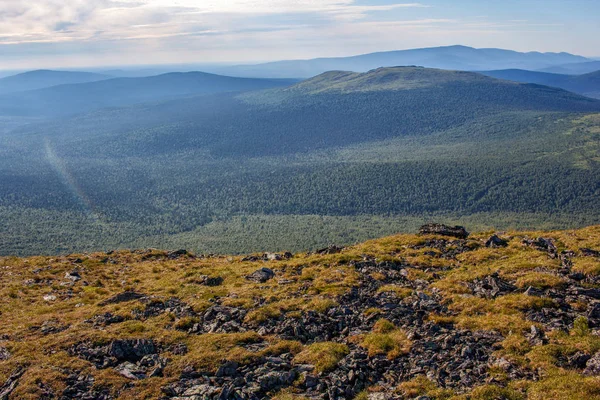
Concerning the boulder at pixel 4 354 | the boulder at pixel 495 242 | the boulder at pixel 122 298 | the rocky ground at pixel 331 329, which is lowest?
the boulder at pixel 122 298

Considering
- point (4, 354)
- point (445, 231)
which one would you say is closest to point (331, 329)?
point (4, 354)

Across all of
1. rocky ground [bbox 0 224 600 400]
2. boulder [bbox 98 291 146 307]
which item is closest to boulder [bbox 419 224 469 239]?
rocky ground [bbox 0 224 600 400]

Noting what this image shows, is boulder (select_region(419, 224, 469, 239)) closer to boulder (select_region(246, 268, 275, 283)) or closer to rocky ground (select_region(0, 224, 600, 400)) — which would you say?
rocky ground (select_region(0, 224, 600, 400))

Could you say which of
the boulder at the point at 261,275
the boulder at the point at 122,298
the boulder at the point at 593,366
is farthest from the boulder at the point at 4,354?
the boulder at the point at 593,366

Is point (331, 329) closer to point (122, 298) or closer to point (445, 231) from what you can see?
point (122, 298)

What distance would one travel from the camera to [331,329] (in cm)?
1958

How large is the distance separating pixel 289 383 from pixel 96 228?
483 feet

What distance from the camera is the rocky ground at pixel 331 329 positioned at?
595 inches

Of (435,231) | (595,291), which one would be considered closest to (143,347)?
(595,291)

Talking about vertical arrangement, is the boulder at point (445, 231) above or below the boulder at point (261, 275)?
above

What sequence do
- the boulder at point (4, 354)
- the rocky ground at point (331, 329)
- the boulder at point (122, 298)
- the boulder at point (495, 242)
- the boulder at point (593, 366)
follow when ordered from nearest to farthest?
the boulder at point (593, 366) → the rocky ground at point (331, 329) → the boulder at point (4, 354) → the boulder at point (122, 298) → the boulder at point (495, 242)

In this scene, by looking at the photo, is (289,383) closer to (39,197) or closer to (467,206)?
(467,206)

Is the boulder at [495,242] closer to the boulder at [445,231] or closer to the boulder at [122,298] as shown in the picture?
the boulder at [445,231]

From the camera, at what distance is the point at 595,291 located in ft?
65.3
